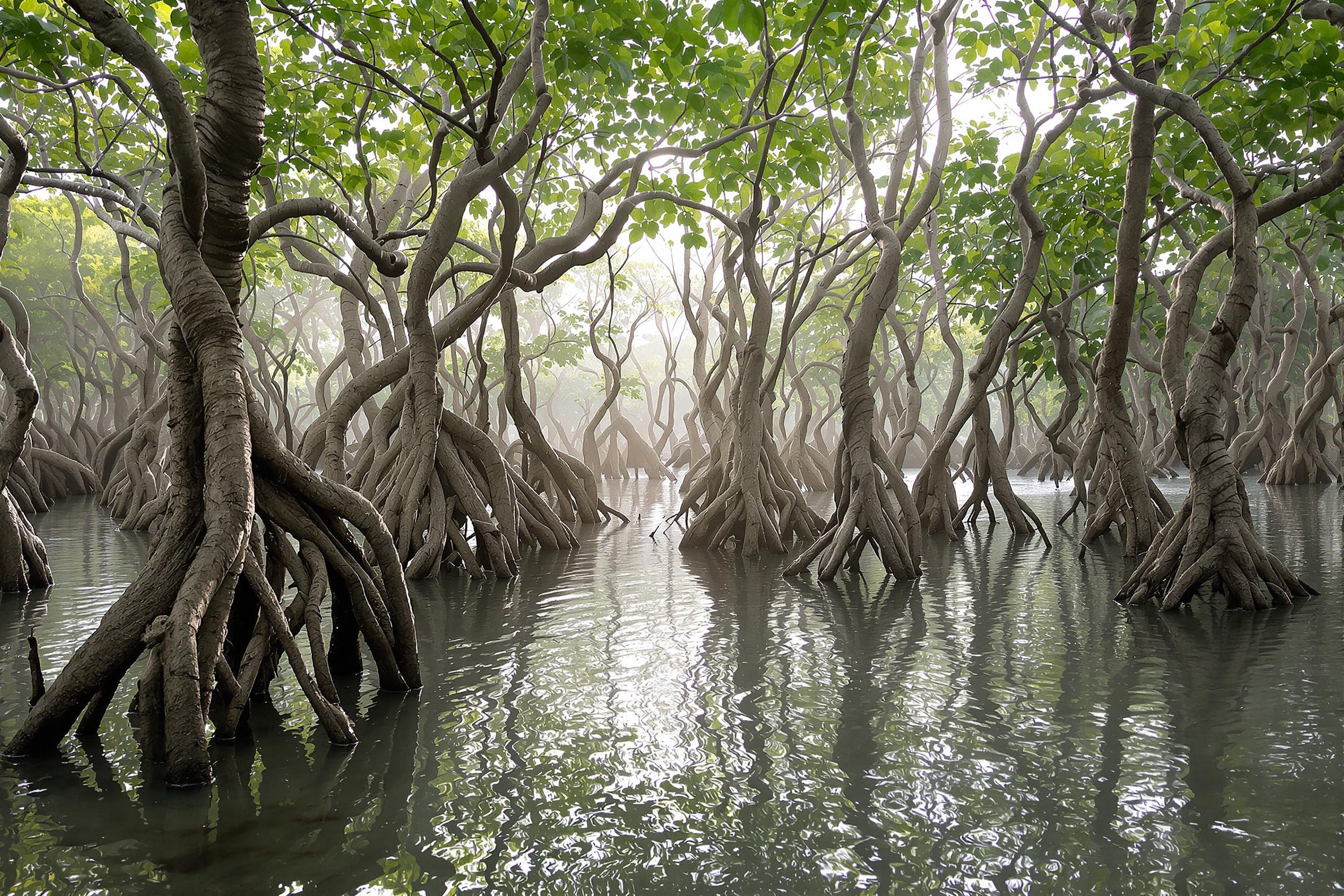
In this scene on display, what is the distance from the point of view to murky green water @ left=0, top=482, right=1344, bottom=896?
258 cm

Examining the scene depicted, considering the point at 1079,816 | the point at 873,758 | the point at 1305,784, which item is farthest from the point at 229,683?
the point at 1305,784

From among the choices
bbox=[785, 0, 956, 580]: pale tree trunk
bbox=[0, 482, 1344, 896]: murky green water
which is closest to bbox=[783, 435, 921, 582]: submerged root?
bbox=[785, 0, 956, 580]: pale tree trunk

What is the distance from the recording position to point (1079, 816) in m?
2.88

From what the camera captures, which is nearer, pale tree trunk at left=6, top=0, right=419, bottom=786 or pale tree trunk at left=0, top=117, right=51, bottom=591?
pale tree trunk at left=6, top=0, right=419, bottom=786

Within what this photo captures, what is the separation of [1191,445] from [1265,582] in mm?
999

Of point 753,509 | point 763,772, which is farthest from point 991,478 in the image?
point 763,772

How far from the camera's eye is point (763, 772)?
3.32 metres

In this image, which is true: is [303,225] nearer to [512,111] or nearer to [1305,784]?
[512,111]

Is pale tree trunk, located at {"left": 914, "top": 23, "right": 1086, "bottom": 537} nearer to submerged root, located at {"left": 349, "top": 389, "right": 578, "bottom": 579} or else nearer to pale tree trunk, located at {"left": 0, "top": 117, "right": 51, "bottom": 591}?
submerged root, located at {"left": 349, "top": 389, "right": 578, "bottom": 579}

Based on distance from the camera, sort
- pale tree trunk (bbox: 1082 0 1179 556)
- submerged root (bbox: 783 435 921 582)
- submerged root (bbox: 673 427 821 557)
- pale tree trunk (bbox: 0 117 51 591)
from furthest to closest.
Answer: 1. submerged root (bbox: 673 427 821 557)
2. submerged root (bbox: 783 435 921 582)
3. pale tree trunk (bbox: 1082 0 1179 556)
4. pale tree trunk (bbox: 0 117 51 591)

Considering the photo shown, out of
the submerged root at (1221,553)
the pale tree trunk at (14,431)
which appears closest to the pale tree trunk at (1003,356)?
the submerged root at (1221,553)

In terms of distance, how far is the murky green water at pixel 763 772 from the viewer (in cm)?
258

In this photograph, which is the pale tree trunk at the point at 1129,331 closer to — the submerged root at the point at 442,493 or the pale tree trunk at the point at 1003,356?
the pale tree trunk at the point at 1003,356

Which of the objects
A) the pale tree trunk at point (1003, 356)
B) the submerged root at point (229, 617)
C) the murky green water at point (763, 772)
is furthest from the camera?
the pale tree trunk at point (1003, 356)
